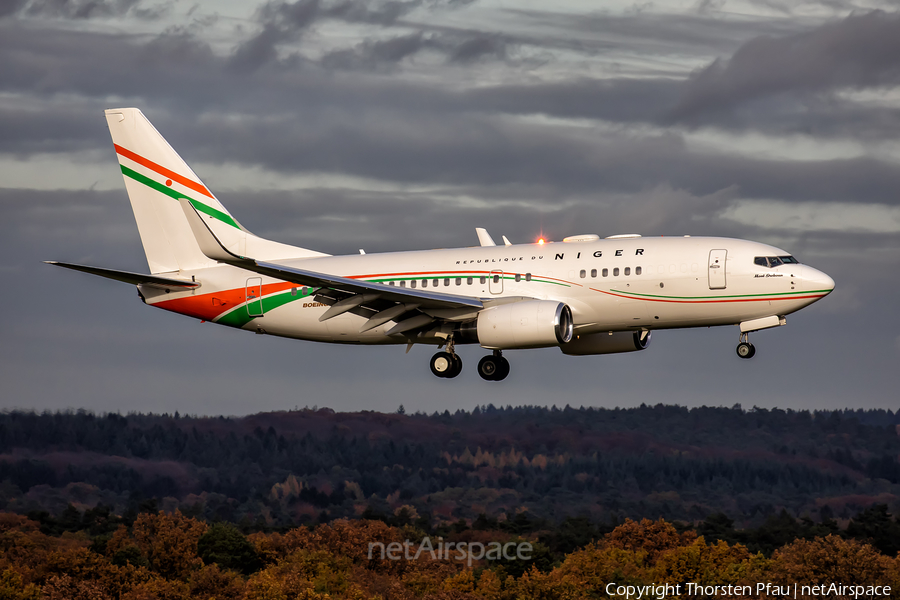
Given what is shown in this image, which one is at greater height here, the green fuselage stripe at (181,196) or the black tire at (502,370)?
the green fuselage stripe at (181,196)

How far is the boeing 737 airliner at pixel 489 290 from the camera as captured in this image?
41250 millimetres

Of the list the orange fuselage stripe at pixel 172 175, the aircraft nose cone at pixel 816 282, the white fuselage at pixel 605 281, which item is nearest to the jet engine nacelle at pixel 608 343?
the white fuselage at pixel 605 281

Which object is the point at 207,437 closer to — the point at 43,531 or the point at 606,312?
the point at 43,531

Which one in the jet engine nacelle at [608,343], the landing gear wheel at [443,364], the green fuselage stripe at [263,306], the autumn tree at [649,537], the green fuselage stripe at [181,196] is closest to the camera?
the landing gear wheel at [443,364]

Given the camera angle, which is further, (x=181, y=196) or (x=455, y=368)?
(x=181, y=196)

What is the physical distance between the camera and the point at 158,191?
54.1 meters

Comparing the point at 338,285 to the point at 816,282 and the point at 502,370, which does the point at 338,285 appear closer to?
the point at 502,370

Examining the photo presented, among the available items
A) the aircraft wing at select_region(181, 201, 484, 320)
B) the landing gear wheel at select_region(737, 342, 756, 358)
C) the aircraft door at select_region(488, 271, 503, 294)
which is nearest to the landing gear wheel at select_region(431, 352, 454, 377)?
the aircraft wing at select_region(181, 201, 484, 320)

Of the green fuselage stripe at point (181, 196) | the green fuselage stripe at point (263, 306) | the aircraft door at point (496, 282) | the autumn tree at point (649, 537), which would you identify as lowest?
the autumn tree at point (649, 537)

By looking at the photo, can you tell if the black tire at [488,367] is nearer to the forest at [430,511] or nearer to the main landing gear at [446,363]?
the main landing gear at [446,363]

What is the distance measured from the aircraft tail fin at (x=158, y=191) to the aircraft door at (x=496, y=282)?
1267 centimetres

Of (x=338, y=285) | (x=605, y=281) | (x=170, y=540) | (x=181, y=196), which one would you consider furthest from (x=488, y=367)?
(x=170, y=540)

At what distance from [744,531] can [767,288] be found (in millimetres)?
126087

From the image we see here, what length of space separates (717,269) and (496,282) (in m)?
8.65
